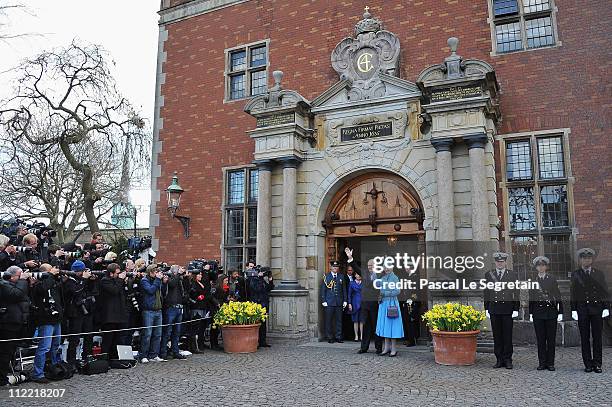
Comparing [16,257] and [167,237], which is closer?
[16,257]

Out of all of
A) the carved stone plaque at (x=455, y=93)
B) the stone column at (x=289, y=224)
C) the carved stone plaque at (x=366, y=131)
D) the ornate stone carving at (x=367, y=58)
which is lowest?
the stone column at (x=289, y=224)

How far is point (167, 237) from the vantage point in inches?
579

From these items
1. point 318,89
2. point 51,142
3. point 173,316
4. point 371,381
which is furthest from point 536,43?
point 51,142

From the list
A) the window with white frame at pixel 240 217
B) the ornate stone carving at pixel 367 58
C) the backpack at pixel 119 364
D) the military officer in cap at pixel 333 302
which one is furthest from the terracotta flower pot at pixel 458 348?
the window with white frame at pixel 240 217

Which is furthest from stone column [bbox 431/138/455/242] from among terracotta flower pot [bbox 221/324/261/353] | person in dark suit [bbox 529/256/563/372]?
terracotta flower pot [bbox 221/324/261/353]

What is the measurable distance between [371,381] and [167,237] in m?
8.77

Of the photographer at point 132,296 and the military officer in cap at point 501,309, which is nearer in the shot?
the military officer in cap at point 501,309

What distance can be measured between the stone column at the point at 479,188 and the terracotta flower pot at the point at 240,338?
458 centimetres

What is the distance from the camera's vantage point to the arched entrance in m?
11.4

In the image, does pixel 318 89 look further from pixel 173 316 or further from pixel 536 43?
pixel 173 316

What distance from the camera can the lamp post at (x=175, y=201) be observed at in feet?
45.9

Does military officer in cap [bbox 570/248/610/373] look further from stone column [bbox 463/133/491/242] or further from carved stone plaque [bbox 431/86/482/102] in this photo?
carved stone plaque [bbox 431/86/482/102]

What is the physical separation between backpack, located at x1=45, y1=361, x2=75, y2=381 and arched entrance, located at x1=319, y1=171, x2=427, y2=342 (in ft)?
18.3
